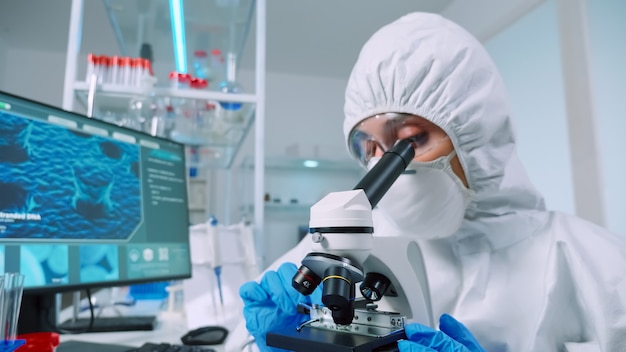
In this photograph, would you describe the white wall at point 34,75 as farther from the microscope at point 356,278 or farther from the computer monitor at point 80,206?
the microscope at point 356,278

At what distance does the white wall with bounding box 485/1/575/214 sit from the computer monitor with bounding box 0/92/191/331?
202cm

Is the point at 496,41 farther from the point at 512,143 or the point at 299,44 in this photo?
the point at 512,143

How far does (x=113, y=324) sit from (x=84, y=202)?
421mm

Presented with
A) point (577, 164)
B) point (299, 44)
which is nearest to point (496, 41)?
point (577, 164)

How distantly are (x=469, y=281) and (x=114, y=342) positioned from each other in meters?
0.80

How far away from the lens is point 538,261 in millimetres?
809

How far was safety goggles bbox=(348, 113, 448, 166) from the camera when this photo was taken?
31.4 inches

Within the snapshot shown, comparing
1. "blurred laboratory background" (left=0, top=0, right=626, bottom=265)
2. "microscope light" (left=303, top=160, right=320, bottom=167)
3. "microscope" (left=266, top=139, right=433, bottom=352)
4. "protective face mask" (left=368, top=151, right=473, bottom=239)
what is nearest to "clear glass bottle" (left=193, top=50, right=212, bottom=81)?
"blurred laboratory background" (left=0, top=0, right=626, bottom=265)

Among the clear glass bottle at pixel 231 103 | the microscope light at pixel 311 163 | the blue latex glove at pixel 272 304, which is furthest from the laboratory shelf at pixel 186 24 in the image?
the microscope light at pixel 311 163

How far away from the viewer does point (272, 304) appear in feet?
2.28

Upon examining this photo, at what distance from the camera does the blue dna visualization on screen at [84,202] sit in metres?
0.69

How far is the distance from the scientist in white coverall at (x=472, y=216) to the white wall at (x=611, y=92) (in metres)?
1.15

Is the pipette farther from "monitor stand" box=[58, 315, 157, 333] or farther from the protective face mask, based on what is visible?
the protective face mask

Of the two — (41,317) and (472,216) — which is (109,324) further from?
(472,216)
